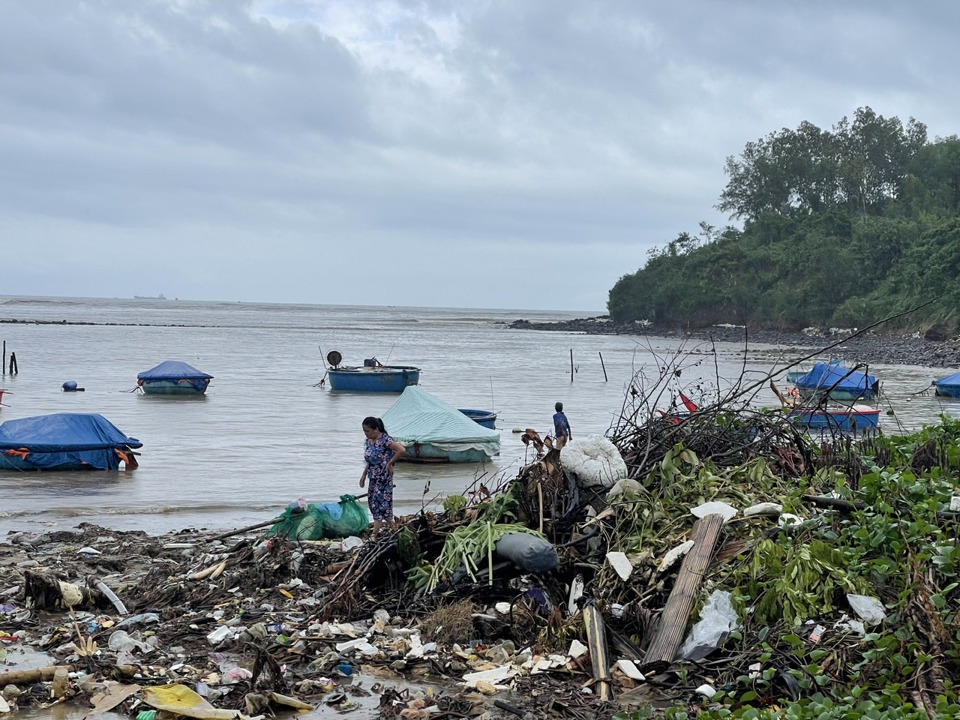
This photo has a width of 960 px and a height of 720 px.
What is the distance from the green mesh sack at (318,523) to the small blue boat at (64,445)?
29.5 feet

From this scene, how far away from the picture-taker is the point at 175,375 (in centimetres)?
3597

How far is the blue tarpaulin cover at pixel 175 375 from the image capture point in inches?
1417

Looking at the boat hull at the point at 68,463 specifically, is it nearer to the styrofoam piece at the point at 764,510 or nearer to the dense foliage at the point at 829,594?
the dense foliage at the point at 829,594

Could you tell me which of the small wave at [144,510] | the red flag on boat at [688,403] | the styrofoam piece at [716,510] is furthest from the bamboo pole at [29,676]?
the small wave at [144,510]

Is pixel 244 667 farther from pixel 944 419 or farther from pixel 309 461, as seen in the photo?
pixel 309 461

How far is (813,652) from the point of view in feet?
18.8

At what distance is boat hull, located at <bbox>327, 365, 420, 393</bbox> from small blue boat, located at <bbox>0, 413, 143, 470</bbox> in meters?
19.7

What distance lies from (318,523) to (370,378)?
28288mm

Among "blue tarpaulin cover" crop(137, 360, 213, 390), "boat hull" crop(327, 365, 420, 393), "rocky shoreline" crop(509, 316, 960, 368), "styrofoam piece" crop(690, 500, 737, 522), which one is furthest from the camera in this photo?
"rocky shoreline" crop(509, 316, 960, 368)

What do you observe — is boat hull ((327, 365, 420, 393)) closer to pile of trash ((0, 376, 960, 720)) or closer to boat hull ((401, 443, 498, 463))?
boat hull ((401, 443, 498, 463))

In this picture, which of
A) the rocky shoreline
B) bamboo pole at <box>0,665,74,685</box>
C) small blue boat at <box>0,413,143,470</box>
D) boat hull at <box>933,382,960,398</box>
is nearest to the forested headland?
the rocky shoreline

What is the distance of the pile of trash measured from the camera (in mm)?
6035

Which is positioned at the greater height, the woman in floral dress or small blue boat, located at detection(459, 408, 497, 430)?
the woman in floral dress

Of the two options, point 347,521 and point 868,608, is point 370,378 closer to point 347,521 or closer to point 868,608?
point 347,521
